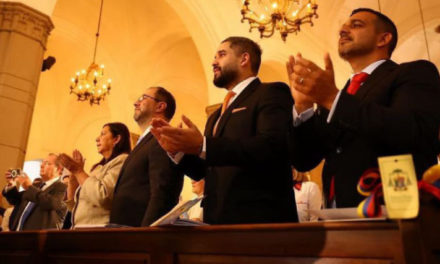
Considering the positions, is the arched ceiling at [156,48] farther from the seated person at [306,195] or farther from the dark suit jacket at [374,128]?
the dark suit jacket at [374,128]

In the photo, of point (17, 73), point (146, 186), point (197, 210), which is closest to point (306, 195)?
point (197, 210)

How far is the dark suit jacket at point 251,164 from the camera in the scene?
197 centimetres

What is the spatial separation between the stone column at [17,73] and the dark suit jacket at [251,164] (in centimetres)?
418

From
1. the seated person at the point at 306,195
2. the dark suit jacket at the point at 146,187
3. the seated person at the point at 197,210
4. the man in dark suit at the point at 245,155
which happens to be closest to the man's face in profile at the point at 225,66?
the man in dark suit at the point at 245,155

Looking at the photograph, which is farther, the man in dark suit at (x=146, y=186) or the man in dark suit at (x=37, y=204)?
the man in dark suit at (x=37, y=204)

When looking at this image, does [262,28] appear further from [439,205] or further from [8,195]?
[439,205]

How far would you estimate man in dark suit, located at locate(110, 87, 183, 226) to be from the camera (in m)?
2.53

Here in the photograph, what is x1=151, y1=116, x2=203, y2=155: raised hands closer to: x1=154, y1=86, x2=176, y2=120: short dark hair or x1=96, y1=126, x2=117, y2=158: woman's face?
x1=154, y1=86, x2=176, y2=120: short dark hair

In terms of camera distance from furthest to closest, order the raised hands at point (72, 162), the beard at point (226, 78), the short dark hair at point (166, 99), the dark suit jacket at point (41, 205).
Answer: the dark suit jacket at point (41, 205)
the short dark hair at point (166, 99)
the raised hands at point (72, 162)
the beard at point (226, 78)

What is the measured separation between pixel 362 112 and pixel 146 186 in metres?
1.62

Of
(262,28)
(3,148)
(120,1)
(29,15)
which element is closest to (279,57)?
(262,28)

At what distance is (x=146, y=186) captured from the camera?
109 inches

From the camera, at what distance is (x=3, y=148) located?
554 cm

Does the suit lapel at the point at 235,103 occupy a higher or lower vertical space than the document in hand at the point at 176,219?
higher
